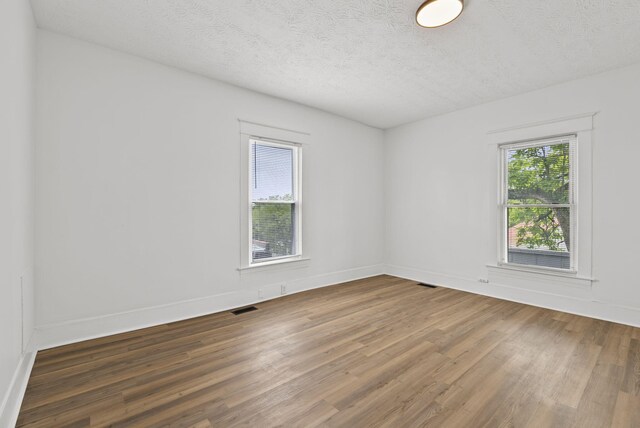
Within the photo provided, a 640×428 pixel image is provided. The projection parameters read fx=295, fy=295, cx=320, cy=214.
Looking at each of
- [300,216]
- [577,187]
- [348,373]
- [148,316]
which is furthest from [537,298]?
[148,316]

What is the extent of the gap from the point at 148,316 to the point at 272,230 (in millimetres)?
1836

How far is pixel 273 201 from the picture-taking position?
4.27 m

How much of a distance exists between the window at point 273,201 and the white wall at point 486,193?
7.26 feet

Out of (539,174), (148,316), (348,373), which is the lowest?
(348,373)

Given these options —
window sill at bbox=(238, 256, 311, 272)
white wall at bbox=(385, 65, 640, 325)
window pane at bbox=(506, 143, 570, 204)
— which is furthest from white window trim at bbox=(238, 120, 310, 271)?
window pane at bbox=(506, 143, 570, 204)

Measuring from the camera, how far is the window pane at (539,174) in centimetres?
385

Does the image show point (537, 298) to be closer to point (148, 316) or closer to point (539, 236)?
point (539, 236)

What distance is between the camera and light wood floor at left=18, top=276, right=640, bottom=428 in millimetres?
1791

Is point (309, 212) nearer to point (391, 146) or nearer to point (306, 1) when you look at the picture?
point (391, 146)

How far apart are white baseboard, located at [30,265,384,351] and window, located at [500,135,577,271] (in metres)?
3.11

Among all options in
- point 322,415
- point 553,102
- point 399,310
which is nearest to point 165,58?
point 322,415

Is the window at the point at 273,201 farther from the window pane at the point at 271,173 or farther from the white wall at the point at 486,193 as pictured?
the white wall at the point at 486,193

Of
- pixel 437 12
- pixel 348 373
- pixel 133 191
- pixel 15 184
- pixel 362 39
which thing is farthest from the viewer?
pixel 133 191

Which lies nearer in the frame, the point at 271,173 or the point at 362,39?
the point at 362,39
